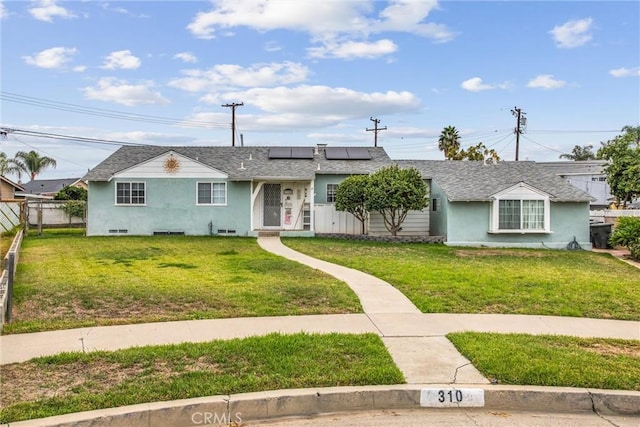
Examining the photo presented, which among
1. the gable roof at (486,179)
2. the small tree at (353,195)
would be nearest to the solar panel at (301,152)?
the small tree at (353,195)

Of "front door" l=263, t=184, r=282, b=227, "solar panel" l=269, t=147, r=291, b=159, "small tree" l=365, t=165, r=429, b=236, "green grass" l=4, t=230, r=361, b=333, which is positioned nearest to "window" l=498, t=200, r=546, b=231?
"small tree" l=365, t=165, r=429, b=236

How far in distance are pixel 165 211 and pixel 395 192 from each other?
33.8ft

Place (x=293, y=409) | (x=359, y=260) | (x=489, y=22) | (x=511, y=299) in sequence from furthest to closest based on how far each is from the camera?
(x=489, y=22)
(x=359, y=260)
(x=511, y=299)
(x=293, y=409)

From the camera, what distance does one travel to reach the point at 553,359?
6.12m

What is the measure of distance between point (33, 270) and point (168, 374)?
8.47 meters

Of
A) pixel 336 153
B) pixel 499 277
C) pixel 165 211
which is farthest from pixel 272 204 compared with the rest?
pixel 499 277

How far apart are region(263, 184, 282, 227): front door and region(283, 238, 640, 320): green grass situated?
4.26m

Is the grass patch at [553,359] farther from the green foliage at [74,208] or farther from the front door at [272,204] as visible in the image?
the green foliage at [74,208]

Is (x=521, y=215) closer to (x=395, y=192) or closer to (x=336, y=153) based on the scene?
(x=395, y=192)

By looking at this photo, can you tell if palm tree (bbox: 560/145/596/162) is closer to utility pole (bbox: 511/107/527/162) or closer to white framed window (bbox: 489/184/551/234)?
utility pole (bbox: 511/107/527/162)

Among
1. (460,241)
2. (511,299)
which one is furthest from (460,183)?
(511,299)

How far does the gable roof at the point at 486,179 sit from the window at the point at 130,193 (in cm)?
1219

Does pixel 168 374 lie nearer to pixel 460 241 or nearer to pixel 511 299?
pixel 511 299

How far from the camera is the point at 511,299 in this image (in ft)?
31.8
